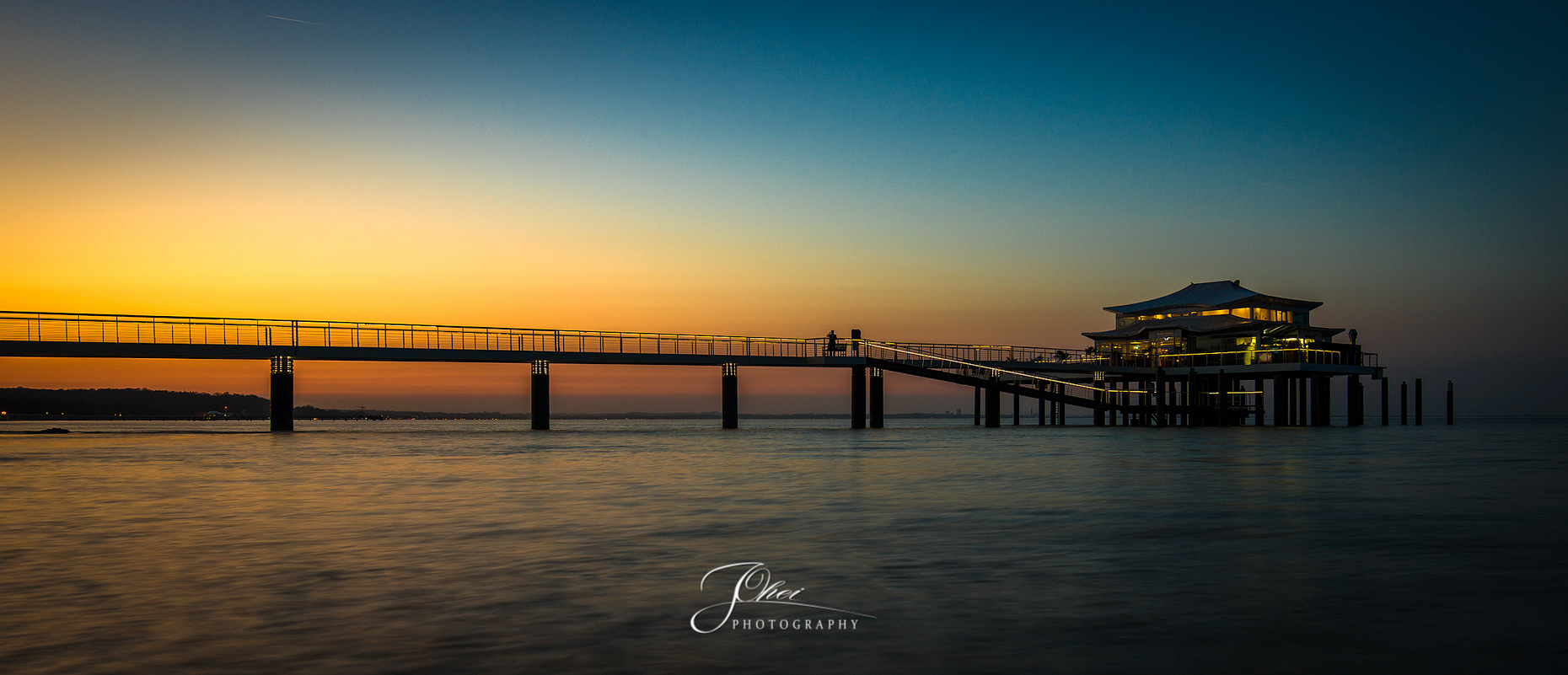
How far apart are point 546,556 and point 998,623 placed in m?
5.54

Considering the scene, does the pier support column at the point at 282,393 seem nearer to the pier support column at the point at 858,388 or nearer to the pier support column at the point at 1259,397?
the pier support column at the point at 858,388

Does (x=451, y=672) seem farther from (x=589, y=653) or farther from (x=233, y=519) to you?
(x=233, y=519)

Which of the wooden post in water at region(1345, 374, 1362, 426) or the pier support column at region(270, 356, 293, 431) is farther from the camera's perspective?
the wooden post in water at region(1345, 374, 1362, 426)

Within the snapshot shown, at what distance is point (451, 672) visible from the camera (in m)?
6.43

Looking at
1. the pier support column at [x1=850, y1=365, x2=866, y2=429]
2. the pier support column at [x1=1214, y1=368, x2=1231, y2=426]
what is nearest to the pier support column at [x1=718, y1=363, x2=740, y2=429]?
the pier support column at [x1=850, y1=365, x2=866, y2=429]

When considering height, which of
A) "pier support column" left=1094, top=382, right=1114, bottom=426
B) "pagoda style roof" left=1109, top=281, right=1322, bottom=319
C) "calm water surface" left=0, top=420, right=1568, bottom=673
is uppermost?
"pagoda style roof" left=1109, top=281, right=1322, bottom=319

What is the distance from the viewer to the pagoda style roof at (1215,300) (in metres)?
69.5

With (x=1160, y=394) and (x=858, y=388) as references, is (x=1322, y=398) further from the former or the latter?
→ (x=858, y=388)

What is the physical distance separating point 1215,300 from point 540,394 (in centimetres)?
4532

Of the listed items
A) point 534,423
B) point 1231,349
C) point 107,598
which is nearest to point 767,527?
point 107,598

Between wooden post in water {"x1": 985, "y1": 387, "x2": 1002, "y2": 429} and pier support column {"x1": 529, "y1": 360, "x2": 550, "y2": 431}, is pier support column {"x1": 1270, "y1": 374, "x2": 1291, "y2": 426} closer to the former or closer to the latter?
wooden post in water {"x1": 985, "y1": 387, "x2": 1002, "y2": 429}

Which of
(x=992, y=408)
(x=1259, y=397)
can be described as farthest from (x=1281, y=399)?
(x=992, y=408)

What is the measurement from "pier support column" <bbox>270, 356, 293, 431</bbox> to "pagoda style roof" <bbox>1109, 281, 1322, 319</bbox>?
181 feet

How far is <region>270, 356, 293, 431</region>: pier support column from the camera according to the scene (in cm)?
4944
